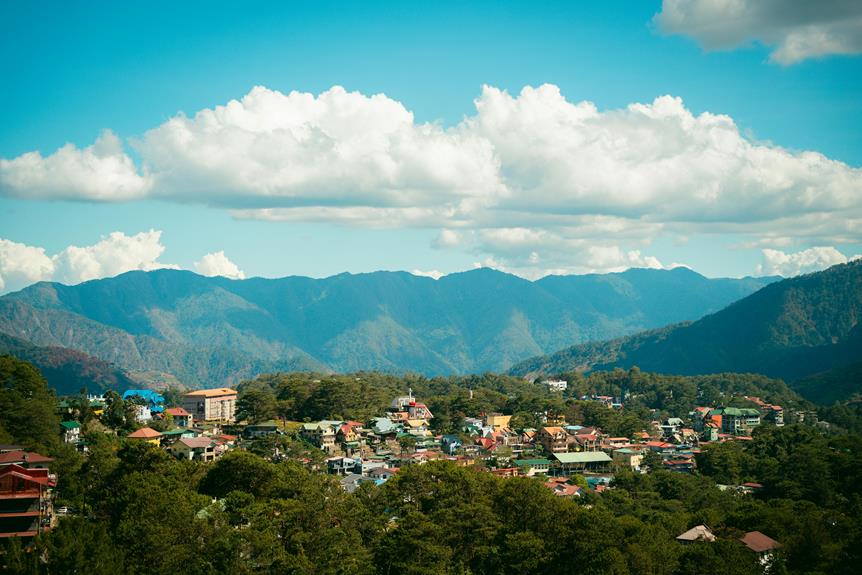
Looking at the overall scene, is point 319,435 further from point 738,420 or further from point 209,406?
point 738,420

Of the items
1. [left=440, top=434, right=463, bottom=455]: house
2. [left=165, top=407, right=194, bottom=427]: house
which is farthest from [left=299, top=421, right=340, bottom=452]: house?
[left=165, top=407, right=194, bottom=427]: house

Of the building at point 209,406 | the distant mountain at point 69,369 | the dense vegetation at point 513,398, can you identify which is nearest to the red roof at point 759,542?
the dense vegetation at point 513,398

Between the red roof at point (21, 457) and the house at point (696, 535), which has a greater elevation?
the red roof at point (21, 457)

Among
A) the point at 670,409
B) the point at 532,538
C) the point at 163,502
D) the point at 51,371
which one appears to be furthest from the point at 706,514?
the point at 51,371

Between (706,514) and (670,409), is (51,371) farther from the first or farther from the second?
(706,514)

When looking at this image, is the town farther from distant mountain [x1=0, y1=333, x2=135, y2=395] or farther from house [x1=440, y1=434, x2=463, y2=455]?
distant mountain [x1=0, y1=333, x2=135, y2=395]

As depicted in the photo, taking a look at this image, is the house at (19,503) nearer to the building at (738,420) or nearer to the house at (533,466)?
the house at (533,466)

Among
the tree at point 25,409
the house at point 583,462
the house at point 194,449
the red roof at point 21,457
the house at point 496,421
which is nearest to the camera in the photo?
the red roof at point 21,457
